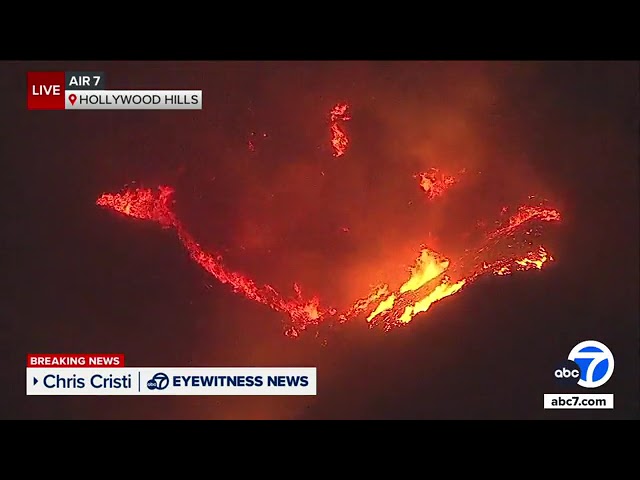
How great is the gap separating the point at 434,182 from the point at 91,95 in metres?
1.96

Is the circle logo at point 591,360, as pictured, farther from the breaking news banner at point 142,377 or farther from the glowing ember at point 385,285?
the breaking news banner at point 142,377

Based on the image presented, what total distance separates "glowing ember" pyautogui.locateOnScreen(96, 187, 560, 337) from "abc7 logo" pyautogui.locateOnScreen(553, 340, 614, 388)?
517 mm

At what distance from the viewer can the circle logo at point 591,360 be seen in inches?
254

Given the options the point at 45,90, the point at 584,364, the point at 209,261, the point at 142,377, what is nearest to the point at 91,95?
the point at 45,90

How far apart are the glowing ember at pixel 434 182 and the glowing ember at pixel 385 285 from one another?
33 cm

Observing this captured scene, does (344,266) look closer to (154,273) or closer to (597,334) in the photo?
(154,273)

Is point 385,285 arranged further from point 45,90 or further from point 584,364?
point 45,90

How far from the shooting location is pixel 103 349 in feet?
21.0

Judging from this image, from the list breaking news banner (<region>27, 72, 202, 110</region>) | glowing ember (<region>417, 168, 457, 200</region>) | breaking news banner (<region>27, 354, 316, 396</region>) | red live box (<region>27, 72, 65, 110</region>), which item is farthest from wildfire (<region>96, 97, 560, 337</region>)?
red live box (<region>27, 72, 65, 110</region>)

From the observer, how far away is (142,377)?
6426 millimetres

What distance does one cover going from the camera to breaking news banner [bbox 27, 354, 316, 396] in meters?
6.42
